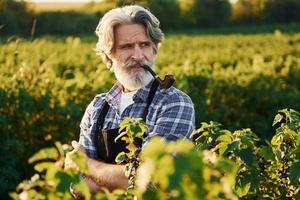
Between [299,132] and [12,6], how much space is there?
175ft

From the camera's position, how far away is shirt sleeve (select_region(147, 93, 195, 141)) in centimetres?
329

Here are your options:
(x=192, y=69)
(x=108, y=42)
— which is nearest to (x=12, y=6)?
(x=192, y=69)

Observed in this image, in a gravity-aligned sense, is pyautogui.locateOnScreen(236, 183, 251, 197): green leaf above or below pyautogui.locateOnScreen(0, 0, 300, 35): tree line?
above

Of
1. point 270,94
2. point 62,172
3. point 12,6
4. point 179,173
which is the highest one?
point 179,173

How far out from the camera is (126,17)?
3744mm

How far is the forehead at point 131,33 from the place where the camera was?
3711 mm

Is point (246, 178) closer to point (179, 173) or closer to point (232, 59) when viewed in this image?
point (179, 173)

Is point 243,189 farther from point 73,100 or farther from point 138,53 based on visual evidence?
point 73,100

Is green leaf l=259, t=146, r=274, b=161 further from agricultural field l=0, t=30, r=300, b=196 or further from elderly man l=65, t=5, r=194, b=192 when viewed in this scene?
agricultural field l=0, t=30, r=300, b=196

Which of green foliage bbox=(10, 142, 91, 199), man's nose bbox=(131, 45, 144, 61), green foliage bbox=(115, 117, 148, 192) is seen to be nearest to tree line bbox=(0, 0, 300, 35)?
man's nose bbox=(131, 45, 144, 61)

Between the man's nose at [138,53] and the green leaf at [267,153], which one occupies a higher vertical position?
the man's nose at [138,53]

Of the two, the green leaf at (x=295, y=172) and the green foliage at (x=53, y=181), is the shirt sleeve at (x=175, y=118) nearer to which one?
the green leaf at (x=295, y=172)

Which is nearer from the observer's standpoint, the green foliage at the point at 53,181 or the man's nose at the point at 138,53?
the green foliage at the point at 53,181

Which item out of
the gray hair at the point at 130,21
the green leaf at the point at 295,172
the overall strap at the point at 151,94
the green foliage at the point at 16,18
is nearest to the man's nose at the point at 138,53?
the gray hair at the point at 130,21
